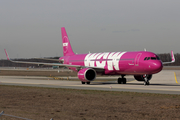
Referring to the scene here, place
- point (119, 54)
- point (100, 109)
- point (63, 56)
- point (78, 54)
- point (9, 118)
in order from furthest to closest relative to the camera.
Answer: point (63, 56)
point (78, 54)
point (119, 54)
point (100, 109)
point (9, 118)

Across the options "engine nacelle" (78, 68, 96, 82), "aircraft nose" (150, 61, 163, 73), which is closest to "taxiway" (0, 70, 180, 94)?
"engine nacelle" (78, 68, 96, 82)

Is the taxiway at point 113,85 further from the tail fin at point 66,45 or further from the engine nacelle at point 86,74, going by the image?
the tail fin at point 66,45

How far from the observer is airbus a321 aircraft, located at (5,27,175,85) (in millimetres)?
31719

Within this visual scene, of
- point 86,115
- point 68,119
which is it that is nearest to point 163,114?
point 86,115

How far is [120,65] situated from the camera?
3503 cm

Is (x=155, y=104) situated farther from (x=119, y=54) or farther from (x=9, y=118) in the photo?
(x=119, y=54)

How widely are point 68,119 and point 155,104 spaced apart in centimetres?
665

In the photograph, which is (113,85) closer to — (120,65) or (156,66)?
(120,65)

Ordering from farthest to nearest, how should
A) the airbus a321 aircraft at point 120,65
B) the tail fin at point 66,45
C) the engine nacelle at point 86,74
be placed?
the tail fin at point 66,45
the engine nacelle at point 86,74
the airbus a321 aircraft at point 120,65

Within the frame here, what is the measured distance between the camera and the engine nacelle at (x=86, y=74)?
116 ft

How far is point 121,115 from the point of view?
1262 cm

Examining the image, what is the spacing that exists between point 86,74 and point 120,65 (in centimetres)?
475

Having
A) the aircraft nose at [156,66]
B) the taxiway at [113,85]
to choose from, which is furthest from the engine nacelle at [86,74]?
the aircraft nose at [156,66]

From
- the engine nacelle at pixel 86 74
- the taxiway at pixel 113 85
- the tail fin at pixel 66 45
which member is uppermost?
the tail fin at pixel 66 45
